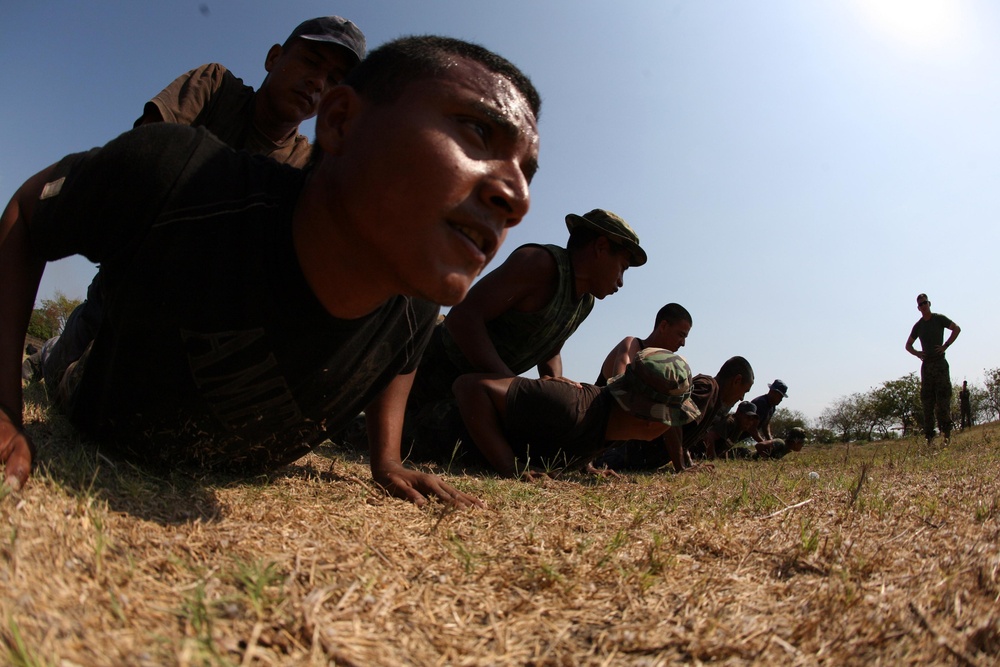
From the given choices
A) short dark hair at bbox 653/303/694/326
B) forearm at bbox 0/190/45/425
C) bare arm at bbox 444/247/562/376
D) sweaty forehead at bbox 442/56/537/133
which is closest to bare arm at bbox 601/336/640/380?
short dark hair at bbox 653/303/694/326

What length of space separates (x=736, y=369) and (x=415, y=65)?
6.21 metres

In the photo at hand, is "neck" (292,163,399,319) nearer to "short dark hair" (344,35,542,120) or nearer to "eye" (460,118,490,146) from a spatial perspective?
"short dark hair" (344,35,542,120)

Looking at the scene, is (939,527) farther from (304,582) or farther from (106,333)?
(106,333)

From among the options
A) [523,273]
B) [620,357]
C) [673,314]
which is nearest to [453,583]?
[523,273]

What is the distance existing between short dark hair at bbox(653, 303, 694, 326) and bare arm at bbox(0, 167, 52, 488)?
230 inches

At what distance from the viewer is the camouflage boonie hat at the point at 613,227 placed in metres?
4.73

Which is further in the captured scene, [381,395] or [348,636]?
[381,395]

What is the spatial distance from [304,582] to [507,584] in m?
0.44

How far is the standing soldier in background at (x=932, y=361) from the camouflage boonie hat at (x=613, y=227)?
26.3 ft

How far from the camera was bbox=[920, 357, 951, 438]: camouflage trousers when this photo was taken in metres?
9.98

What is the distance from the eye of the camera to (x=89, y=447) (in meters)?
2.35

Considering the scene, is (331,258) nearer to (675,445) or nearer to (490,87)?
(490,87)

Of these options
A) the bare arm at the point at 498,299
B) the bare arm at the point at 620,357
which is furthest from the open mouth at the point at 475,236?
the bare arm at the point at 620,357

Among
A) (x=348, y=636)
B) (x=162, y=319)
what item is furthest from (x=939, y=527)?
(x=162, y=319)
